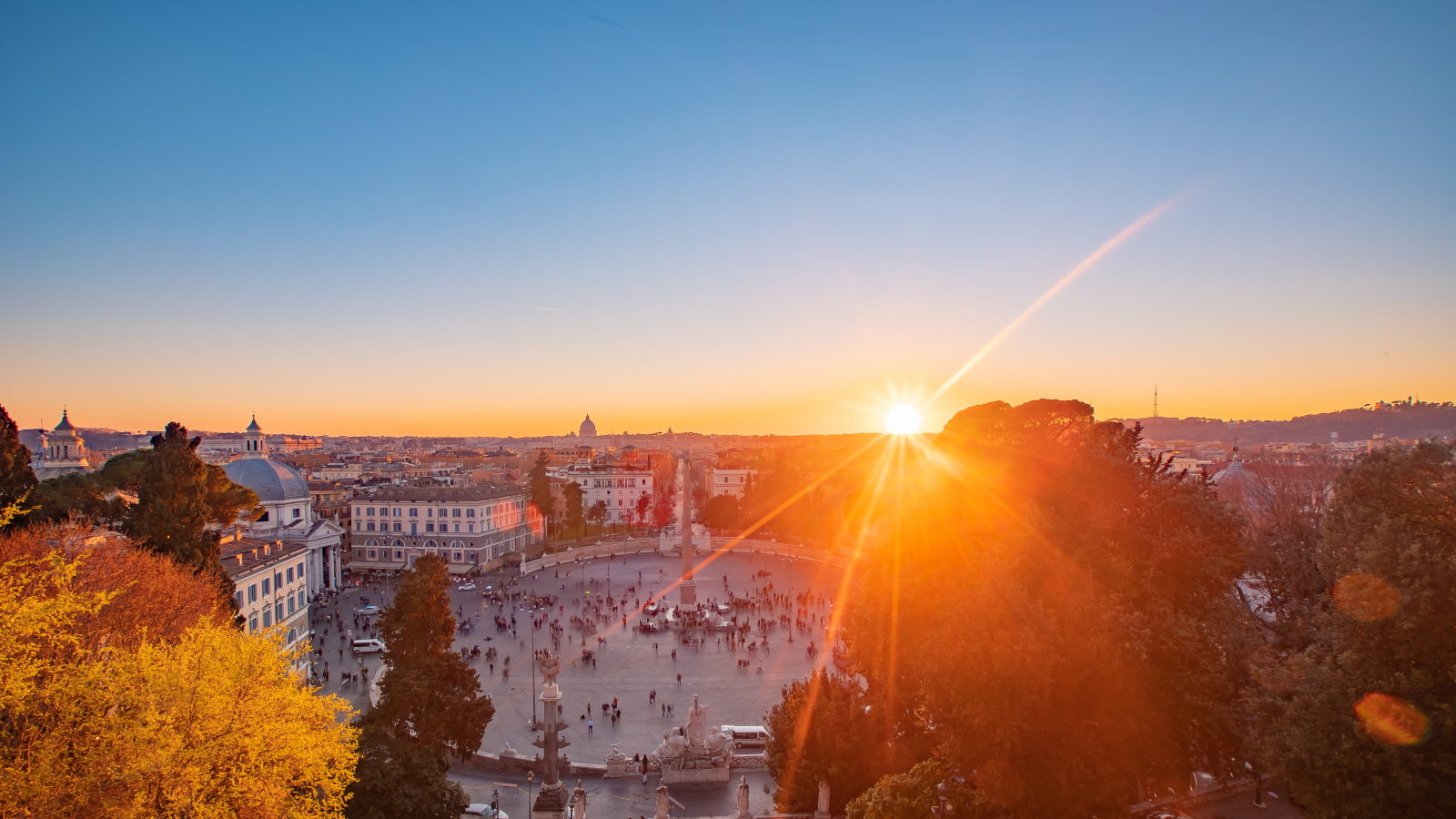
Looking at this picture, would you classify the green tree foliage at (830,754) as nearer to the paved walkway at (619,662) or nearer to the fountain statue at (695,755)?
the fountain statue at (695,755)

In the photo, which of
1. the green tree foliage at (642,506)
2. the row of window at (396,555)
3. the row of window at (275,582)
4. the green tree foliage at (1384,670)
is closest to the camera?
the green tree foliage at (1384,670)

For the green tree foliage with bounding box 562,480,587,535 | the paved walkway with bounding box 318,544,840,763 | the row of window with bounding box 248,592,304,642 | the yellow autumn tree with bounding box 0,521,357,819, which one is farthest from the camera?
the green tree foliage with bounding box 562,480,587,535

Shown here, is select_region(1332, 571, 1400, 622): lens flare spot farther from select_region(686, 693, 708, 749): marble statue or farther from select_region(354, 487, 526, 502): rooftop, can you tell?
select_region(354, 487, 526, 502): rooftop

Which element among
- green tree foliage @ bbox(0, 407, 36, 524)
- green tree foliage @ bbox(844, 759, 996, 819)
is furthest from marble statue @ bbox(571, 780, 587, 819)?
green tree foliage @ bbox(0, 407, 36, 524)

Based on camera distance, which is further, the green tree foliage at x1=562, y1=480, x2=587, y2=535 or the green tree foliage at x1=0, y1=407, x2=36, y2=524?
the green tree foliage at x1=562, y1=480, x2=587, y2=535

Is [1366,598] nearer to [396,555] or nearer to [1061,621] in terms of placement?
[1061,621]

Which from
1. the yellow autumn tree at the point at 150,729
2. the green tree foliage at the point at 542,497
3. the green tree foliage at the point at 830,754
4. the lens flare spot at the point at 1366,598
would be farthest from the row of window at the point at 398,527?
the lens flare spot at the point at 1366,598
